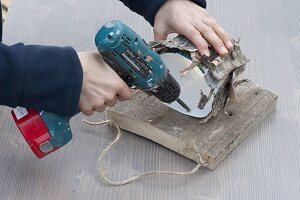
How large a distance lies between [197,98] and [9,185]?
15.9 inches

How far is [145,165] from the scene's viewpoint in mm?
978

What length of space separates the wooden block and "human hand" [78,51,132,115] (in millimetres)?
127

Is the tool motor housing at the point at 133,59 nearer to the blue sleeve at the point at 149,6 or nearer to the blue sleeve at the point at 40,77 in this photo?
the blue sleeve at the point at 40,77

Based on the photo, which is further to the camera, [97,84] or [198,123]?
[198,123]

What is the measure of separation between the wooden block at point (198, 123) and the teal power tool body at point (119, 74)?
0.09 m

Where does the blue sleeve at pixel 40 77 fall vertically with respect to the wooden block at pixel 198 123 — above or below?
above

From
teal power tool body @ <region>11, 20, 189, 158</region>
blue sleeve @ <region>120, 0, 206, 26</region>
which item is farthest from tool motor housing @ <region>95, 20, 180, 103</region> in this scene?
blue sleeve @ <region>120, 0, 206, 26</region>

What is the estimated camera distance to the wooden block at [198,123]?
98cm

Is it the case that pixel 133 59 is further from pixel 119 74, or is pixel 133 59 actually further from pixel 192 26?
pixel 192 26

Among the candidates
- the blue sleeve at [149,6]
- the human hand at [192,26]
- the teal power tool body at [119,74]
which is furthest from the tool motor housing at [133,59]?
the blue sleeve at [149,6]

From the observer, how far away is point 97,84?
0.90 meters

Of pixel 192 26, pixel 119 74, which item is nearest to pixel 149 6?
pixel 192 26

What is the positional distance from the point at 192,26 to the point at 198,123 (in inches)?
7.7

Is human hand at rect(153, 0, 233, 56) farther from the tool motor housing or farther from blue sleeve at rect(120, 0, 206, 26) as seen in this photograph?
the tool motor housing
